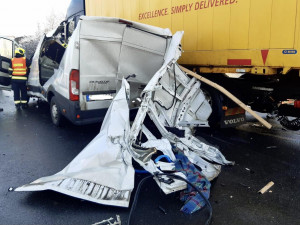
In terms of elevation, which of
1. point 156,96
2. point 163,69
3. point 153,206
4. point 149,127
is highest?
point 163,69

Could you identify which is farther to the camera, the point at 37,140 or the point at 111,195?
the point at 37,140

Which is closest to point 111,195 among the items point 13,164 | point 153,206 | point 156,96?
point 153,206

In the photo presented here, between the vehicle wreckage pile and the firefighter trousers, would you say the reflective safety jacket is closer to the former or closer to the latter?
the firefighter trousers

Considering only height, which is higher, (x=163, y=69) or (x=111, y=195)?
(x=163, y=69)

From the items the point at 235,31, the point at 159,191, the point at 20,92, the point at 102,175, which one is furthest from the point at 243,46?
the point at 20,92

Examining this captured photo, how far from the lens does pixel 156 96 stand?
4191 millimetres

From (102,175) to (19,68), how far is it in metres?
5.90

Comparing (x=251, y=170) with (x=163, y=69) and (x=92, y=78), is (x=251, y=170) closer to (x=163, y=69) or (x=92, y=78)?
(x=163, y=69)

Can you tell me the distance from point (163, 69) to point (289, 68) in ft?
5.68

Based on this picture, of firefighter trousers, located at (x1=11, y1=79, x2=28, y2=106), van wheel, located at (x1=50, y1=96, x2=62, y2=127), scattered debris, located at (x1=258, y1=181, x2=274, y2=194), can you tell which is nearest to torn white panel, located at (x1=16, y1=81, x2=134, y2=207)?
scattered debris, located at (x1=258, y1=181, x2=274, y2=194)

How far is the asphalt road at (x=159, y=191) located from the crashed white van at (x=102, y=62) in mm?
745

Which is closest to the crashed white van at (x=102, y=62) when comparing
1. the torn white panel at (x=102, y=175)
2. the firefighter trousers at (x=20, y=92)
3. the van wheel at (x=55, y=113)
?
the van wheel at (x=55, y=113)

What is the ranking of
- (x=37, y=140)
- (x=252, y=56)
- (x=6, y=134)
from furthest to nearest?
(x=6, y=134)
(x=37, y=140)
(x=252, y=56)

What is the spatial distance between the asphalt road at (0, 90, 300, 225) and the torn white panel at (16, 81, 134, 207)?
0.55 ft
